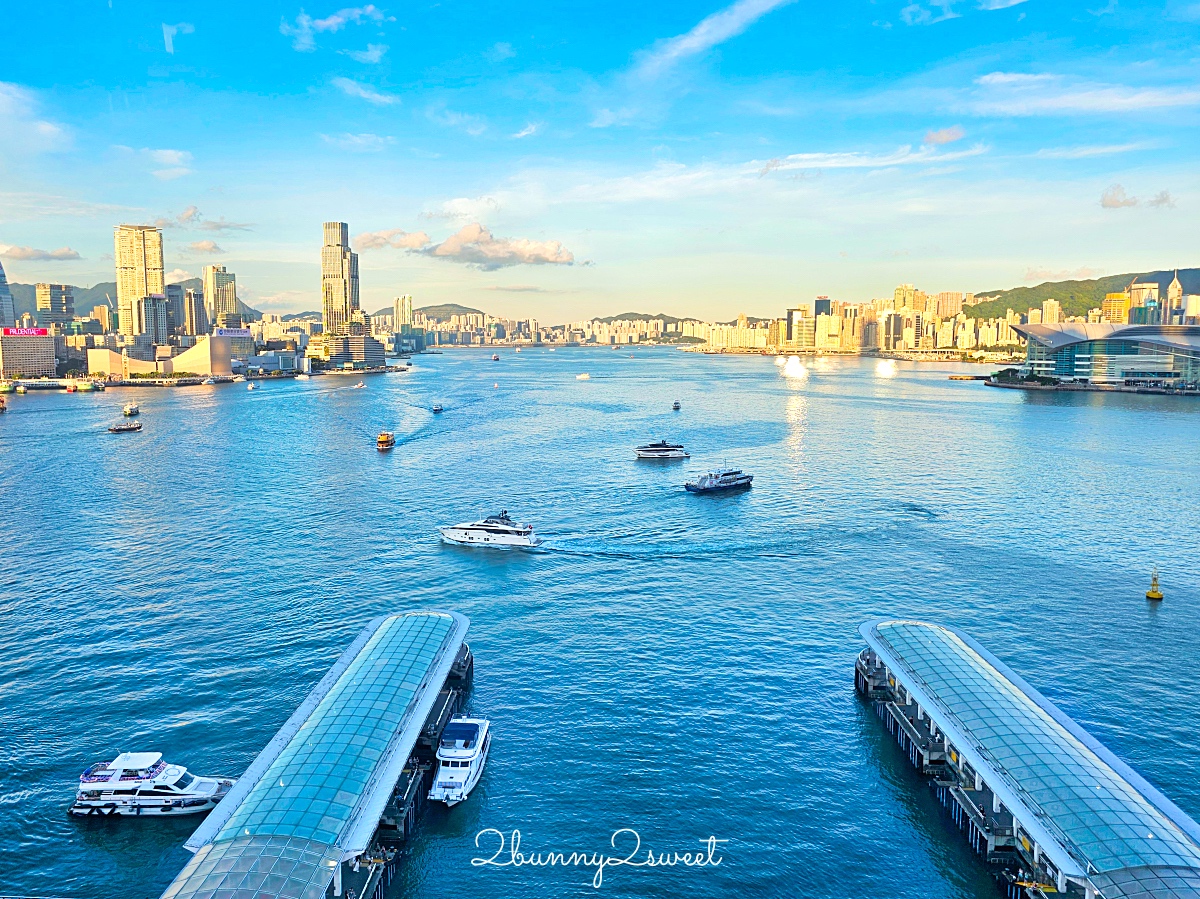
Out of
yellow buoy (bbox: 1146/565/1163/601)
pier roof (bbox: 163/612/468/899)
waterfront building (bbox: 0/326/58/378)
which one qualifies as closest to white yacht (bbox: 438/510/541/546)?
pier roof (bbox: 163/612/468/899)

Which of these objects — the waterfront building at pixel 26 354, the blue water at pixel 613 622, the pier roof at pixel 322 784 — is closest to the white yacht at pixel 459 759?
the blue water at pixel 613 622

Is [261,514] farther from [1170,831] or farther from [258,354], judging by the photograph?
[258,354]

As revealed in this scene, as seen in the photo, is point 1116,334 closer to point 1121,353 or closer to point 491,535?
point 1121,353

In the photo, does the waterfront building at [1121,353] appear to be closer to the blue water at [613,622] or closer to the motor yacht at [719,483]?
the blue water at [613,622]

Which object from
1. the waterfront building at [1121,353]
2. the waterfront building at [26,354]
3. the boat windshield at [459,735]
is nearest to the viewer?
the boat windshield at [459,735]

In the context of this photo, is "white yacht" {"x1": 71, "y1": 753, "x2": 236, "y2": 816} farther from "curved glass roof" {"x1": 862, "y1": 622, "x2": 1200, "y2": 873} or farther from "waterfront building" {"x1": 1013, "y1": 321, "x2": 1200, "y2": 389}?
"waterfront building" {"x1": 1013, "y1": 321, "x2": 1200, "y2": 389}

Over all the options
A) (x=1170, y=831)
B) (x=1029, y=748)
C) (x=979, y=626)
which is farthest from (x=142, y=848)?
(x=979, y=626)
